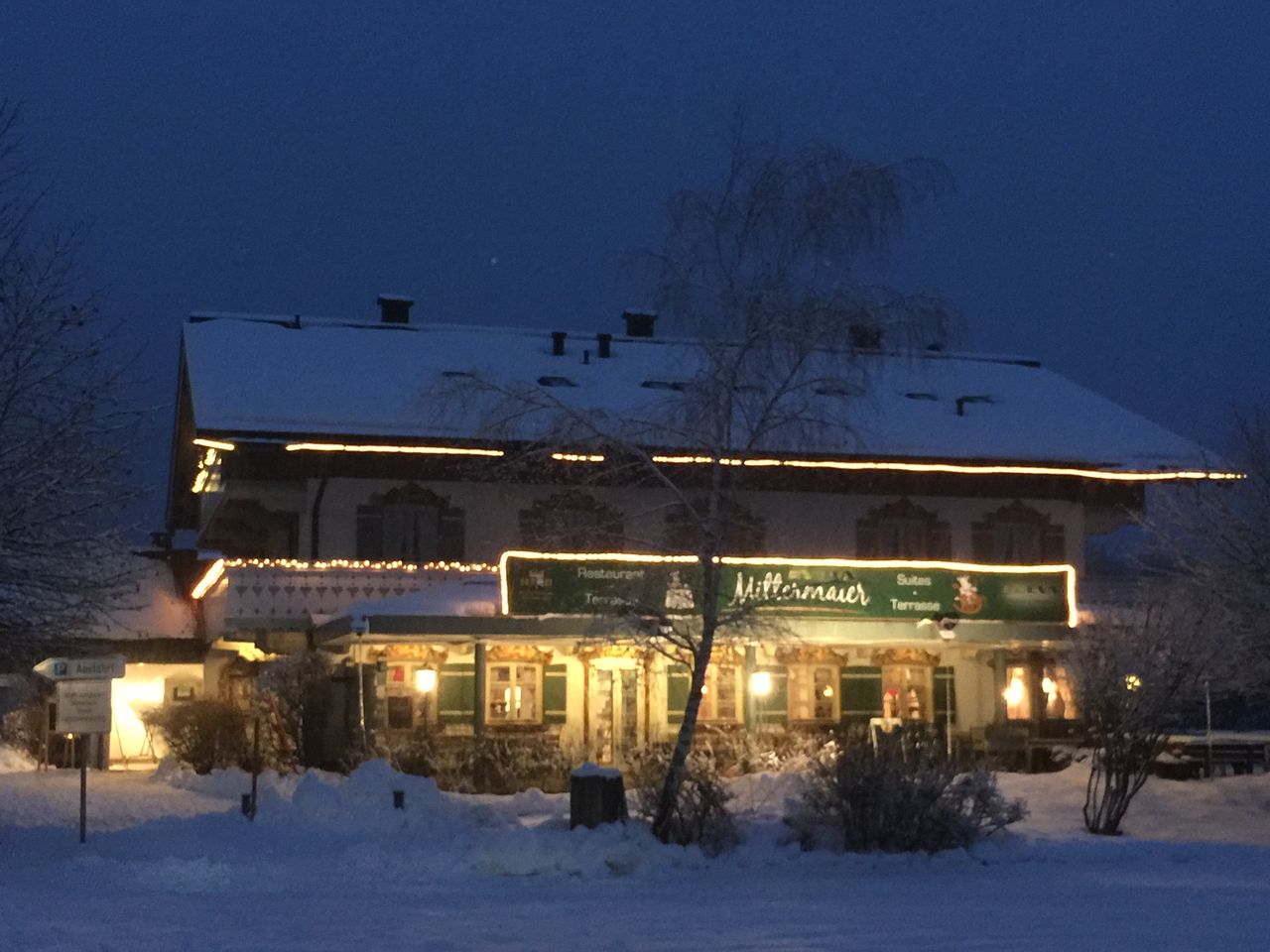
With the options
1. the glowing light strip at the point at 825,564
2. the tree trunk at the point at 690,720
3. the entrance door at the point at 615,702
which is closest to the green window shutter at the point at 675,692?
the entrance door at the point at 615,702

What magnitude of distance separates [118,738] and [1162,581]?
2453cm

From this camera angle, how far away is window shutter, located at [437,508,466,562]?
104 ft

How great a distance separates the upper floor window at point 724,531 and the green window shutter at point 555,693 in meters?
3.37

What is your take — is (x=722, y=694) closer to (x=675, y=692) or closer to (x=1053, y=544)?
(x=675, y=692)

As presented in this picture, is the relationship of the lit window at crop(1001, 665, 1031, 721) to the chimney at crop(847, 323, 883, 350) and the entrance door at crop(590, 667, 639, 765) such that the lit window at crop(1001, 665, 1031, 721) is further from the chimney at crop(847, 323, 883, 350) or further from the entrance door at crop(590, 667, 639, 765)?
→ the chimney at crop(847, 323, 883, 350)

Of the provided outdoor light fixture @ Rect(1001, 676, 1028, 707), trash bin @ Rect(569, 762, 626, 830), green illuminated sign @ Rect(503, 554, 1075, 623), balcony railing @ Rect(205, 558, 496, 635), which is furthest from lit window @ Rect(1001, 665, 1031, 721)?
trash bin @ Rect(569, 762, 626, 830)

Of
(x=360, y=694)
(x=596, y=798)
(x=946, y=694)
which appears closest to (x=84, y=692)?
(x=596, y=798)

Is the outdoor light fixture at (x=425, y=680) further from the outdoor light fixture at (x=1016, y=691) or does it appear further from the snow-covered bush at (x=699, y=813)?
the outdoor light fixture at (x=1016, y=691)

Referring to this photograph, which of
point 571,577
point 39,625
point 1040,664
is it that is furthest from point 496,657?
point 39,625

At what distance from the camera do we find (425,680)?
98.5 ft

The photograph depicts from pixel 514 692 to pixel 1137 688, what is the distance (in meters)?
11.3

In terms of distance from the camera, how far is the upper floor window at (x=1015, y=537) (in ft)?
112

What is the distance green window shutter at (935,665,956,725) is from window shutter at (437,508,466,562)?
9.12 m

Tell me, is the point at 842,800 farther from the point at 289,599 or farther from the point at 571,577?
the point at 289,599
